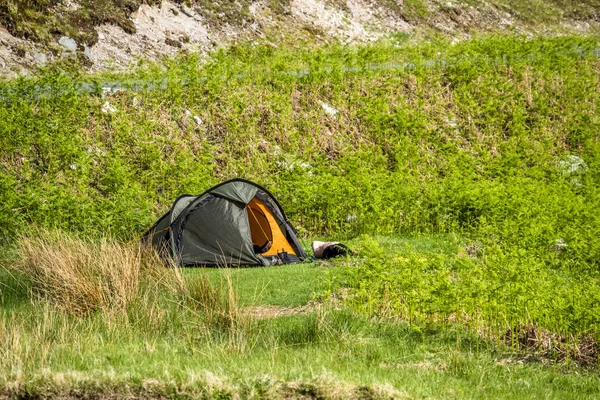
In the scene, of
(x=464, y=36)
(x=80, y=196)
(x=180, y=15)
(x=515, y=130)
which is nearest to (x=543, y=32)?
(x=464, y=36)

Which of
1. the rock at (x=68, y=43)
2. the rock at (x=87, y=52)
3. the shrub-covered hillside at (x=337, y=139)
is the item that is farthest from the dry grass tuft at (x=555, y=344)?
the rock at (x=68, y=43)

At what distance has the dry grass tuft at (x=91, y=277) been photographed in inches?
419

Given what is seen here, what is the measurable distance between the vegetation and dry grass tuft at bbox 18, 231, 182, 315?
40mm

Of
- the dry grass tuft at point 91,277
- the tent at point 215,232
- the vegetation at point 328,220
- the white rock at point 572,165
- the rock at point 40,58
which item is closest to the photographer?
the vegetation at point 328,220

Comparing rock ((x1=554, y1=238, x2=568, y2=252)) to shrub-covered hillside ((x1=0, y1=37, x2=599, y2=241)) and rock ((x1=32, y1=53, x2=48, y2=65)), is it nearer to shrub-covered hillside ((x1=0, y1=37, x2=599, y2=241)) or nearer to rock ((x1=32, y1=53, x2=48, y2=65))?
shrub-covered hillside ((x1=0, y1=37, x2=599, y2=241))

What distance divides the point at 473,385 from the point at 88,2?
2151cm

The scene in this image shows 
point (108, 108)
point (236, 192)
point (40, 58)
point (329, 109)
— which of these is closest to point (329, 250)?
point (236, 192)

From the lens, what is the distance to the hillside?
24016 millimetres

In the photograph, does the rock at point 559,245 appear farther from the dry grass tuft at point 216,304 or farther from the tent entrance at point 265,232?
the dry grass tuft at point 216,304

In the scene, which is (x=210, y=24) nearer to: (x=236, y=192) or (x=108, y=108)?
(x=108, y=108)

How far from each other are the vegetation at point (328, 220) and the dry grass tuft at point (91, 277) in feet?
0.13

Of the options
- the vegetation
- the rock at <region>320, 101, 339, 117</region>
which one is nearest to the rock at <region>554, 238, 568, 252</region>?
the vegetation

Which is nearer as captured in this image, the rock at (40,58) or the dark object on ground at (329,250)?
the dark object on ground at (329,250)

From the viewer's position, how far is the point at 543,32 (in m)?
41.8
